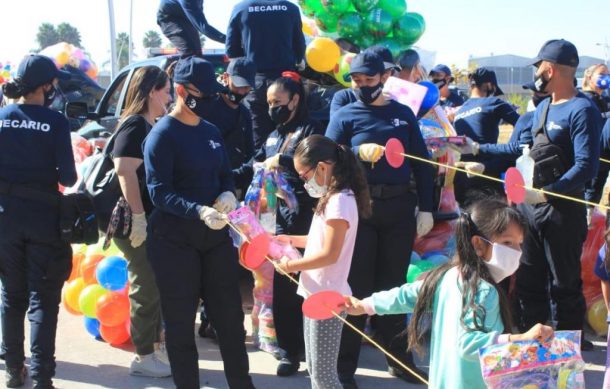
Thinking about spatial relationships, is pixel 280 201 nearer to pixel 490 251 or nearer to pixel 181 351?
pixel 181 351

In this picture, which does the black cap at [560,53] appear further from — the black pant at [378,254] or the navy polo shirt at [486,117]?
the navy polo shirt at [486,117]

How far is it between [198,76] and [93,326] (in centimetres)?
260

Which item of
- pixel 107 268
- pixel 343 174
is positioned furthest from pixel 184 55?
pixel 343 174

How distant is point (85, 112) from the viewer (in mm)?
6730

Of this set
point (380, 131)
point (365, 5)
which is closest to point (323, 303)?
point (380, 131)

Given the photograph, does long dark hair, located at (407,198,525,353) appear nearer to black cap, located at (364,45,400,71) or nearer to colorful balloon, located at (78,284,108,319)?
black cap, located at (364,45,400,71)

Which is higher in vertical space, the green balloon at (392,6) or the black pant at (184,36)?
the green balloon at (392,6)

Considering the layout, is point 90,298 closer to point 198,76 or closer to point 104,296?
point 104,296

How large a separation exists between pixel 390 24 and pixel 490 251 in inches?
191

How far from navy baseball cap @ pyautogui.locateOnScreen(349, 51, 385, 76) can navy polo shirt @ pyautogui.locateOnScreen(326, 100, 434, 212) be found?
229 millimetres

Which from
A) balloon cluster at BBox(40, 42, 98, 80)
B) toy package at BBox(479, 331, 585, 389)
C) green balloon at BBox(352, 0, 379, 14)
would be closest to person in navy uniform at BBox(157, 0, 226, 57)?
green balloon at BBox(352, 0, 379, 14)

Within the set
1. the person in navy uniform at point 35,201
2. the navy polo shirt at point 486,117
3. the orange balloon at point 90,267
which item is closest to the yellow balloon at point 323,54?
the navy polo shirt at point 486,117

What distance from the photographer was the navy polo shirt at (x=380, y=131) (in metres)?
4.76

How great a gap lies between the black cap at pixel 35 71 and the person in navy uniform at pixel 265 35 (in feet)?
6.36
